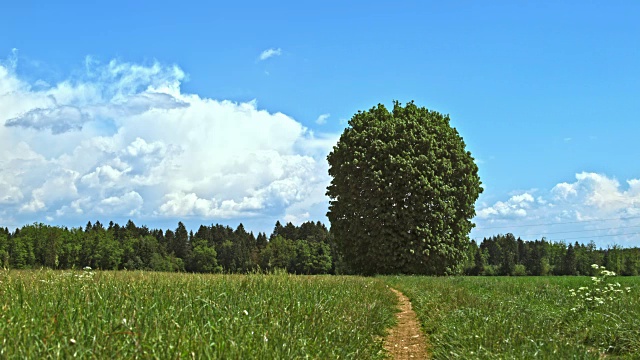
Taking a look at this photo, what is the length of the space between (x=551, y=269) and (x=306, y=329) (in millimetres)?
104873

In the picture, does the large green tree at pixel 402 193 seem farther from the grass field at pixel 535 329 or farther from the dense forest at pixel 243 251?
the grass field at pixel 535 329

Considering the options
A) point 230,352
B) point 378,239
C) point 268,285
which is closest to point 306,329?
point 230,352

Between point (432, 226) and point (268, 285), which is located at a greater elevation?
point (432, 226)

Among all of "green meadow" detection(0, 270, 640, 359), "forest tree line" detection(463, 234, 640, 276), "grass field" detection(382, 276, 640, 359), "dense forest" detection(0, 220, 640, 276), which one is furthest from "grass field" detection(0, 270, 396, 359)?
"forest tree line" detection(463, 234, 640, 276)

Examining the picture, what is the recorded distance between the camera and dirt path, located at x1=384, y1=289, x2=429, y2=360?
10.8 metres

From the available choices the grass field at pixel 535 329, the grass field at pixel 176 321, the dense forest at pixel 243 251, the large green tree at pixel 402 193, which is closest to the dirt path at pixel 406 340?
the grass field at pixel 535 329

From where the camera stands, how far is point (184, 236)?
10562 cm

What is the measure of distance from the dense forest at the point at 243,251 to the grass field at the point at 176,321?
3418cm

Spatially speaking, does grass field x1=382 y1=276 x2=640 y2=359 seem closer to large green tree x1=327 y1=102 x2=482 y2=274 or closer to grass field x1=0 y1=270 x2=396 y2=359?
grass field x1=0 y1=270 x2=396 y2=359

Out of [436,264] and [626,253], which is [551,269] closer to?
[626,253]

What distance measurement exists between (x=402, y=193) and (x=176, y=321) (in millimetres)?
32322

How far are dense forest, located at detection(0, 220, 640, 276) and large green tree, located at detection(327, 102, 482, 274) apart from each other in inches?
196

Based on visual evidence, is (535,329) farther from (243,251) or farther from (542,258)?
(542,258)

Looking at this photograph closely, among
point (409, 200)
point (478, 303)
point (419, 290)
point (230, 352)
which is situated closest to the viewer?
point (230, 352)
